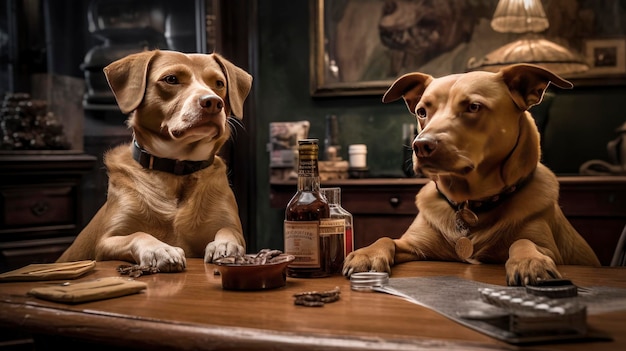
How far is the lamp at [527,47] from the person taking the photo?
3.37 meters

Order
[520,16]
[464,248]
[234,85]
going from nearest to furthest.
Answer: [464,248] < [234,85] < [520,16]

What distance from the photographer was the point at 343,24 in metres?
4.09

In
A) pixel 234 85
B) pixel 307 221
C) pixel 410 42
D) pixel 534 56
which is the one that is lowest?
pixel 307 221

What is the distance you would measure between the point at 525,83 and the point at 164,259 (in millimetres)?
918

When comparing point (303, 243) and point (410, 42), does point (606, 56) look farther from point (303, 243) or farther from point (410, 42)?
point (303, 243)

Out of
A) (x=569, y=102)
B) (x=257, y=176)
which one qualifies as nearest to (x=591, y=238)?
(x=569, y=102)

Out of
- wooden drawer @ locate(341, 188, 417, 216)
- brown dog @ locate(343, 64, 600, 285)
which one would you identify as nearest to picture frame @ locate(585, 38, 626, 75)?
wooden drawer @ locate(341, 188, 417, 216)

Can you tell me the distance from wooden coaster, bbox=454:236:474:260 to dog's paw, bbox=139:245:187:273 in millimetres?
622

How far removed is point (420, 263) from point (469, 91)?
412 millimetres

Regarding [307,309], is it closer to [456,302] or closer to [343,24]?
[456,302]

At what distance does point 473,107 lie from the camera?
1.54m

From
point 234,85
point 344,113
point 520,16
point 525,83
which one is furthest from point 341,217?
point 344,113

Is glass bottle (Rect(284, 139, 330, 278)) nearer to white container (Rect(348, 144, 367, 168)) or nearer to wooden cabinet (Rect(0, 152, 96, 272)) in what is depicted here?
wooden cabinet (Rect(0, 152, 96, 272))

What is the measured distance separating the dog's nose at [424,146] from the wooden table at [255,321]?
0.95 ft
